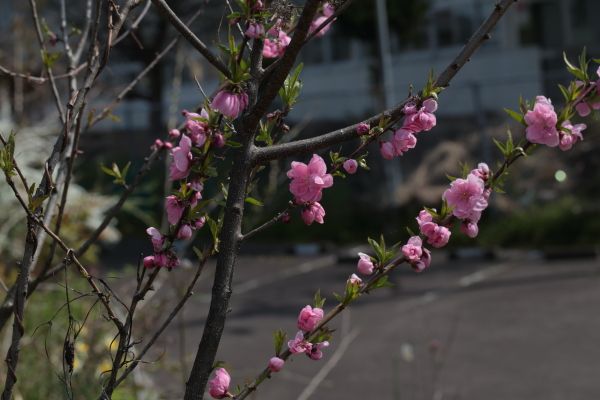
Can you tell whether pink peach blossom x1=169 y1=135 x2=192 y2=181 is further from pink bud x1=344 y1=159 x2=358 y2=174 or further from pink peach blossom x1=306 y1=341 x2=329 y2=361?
pink peach blossom x1=306 y1=341 x2=329 y2=361

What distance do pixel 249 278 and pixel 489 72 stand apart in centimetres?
1140

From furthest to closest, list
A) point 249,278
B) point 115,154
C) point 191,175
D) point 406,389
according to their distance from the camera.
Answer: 1. point 115,154
2. point 249,278
3. point 406,389
4. point 191,175

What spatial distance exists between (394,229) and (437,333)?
3400 millimetres

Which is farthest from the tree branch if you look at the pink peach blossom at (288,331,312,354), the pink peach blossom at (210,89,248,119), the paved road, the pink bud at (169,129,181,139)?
the paved road

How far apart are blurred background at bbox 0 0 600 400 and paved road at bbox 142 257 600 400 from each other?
0.03 metres

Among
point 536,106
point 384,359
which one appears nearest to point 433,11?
point 384,359

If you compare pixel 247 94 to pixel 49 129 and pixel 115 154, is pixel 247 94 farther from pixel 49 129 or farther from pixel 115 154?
pixel 115 154

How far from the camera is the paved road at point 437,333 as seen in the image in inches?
257

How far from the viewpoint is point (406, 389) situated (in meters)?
6.59

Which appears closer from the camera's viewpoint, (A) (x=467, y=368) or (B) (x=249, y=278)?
(A) (x=467, y=368)

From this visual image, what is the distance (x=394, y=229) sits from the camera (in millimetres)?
11742

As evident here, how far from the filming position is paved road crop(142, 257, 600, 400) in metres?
6.52

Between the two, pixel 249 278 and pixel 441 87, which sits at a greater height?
pixel 441 87

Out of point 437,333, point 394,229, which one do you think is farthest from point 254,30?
point 394,229
